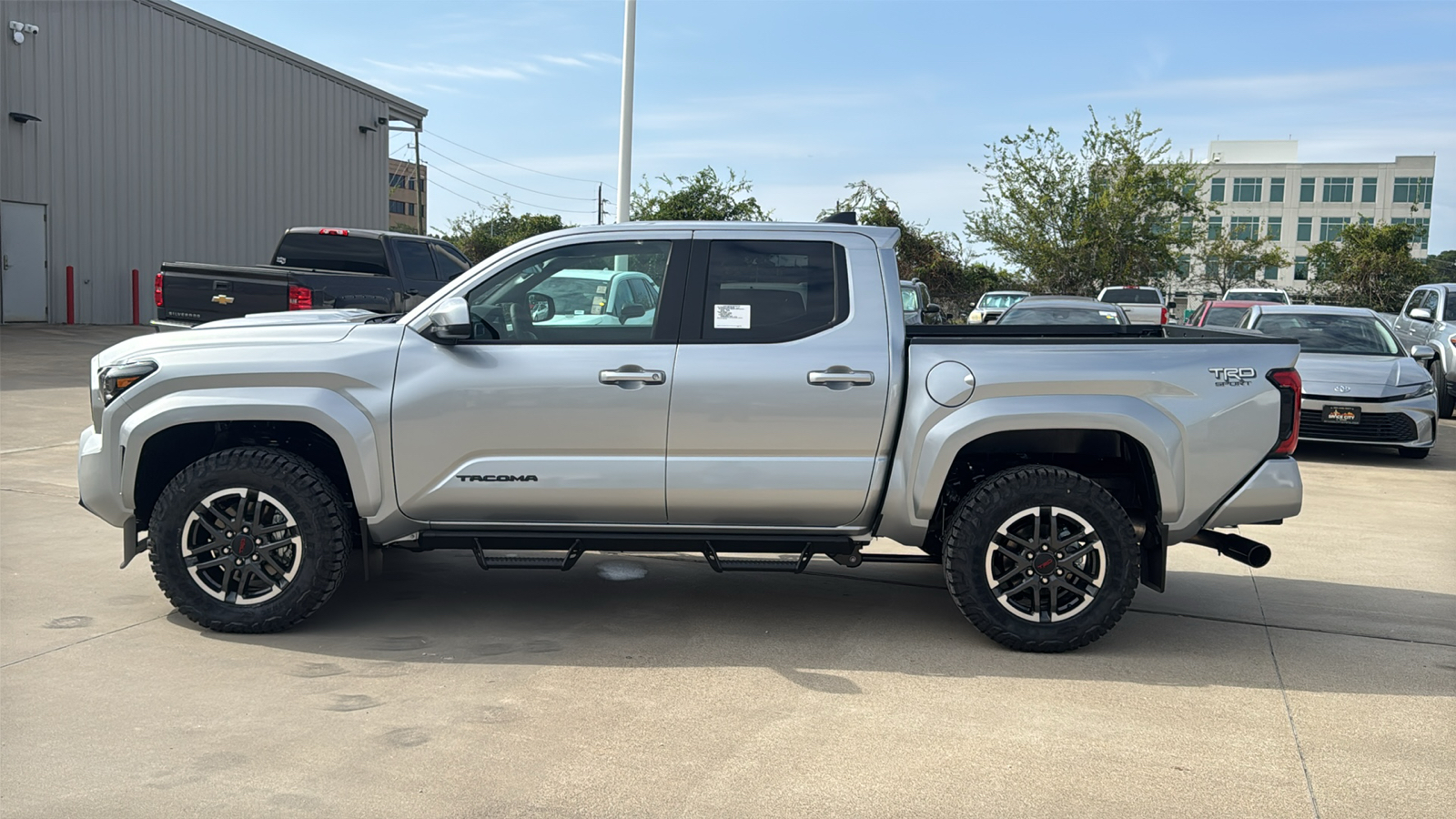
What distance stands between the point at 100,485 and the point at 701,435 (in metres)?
Result: 2.78

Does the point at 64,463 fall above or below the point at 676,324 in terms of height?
below

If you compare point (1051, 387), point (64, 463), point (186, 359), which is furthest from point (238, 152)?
point (1051, 387)

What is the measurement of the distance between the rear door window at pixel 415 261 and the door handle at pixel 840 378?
432 inches

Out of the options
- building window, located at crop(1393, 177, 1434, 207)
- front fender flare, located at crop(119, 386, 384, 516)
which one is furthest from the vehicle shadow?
building window, located at crop(1393, 177, 1434, 207)

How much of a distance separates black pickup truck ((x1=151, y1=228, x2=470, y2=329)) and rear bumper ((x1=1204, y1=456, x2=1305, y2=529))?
7543 millimetres

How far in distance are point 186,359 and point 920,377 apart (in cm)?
334

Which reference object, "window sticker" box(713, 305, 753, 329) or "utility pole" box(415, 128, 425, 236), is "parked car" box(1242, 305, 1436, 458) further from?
"utility pole" box(415, 128, 425, 236)

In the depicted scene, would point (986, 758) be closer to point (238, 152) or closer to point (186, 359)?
point (186, 359)

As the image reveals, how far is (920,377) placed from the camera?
17.4 ft

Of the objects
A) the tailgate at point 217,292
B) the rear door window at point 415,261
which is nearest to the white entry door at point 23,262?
the rear door window at point 415,261

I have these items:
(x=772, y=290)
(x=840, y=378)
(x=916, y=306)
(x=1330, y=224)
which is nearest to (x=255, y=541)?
(x=772, y=290)

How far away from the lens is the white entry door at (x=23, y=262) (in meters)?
22.4

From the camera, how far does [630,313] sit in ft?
18.0

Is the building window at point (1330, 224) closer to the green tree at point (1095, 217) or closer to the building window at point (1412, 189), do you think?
the building window at point (1412, 189)
